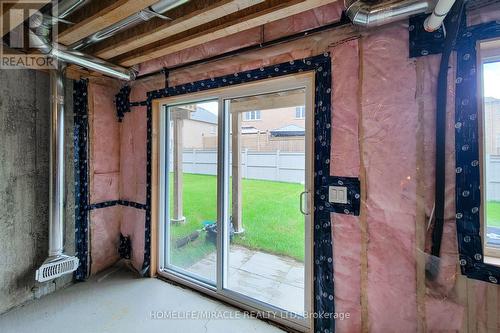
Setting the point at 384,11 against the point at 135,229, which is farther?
the point at 135,229

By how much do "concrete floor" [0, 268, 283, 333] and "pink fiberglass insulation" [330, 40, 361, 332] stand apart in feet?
2.10

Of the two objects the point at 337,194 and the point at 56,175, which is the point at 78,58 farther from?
the point at 337,194

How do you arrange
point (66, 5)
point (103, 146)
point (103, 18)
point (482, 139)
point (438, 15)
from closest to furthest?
1. point (438, 15)
2. point (482, 139)
3. point (66, 5)
4. point (103, 18)
5. point (103, 146)

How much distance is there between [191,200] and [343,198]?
63.5 inches

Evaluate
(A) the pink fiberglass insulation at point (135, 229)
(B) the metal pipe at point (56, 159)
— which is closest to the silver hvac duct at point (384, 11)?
(B) the metal pipe at point (56, 159)

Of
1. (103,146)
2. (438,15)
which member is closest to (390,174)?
(438,15)

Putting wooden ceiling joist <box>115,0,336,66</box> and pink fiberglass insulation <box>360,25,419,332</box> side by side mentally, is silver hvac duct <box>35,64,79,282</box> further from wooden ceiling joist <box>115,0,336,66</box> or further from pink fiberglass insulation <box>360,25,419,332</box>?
pink fiberglass insulation <box>360,25,419,332</box>

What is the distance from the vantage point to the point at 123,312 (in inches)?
76.6

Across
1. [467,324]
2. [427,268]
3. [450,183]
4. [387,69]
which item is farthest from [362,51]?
[467,324]

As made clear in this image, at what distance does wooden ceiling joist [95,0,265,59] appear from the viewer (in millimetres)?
1379

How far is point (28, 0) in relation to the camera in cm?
131

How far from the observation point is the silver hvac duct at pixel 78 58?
1657mm

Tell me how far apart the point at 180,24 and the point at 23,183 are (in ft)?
6.44

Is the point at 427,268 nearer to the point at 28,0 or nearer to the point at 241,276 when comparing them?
the point at 241,276
